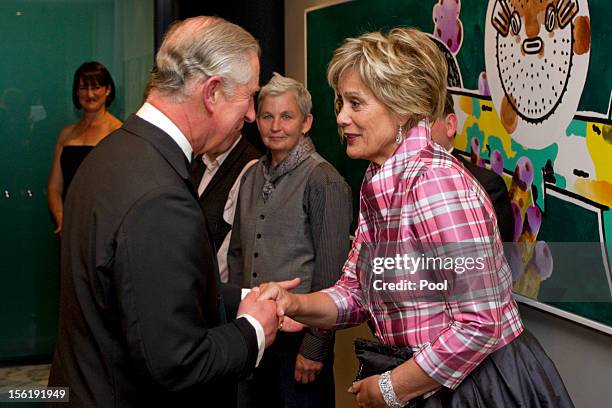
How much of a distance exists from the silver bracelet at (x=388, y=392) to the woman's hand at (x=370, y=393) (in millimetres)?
11

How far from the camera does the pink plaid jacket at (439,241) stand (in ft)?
5.82

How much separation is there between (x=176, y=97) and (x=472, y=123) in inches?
58.1

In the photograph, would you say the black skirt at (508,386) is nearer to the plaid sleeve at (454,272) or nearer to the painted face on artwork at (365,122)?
the plaid sleeve at (454,272)

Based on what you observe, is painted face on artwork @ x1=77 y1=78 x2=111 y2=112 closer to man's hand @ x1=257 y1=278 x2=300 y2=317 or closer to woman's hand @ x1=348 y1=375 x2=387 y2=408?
man's hand @ x1=257 y1=278 x2=300 y2=317

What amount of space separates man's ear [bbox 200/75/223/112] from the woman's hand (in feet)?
2.37

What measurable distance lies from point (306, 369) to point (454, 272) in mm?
1426

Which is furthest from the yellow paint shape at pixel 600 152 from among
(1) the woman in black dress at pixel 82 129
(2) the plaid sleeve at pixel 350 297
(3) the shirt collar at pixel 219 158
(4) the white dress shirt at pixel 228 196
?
(1) the woman in black dress at pixel 82 129

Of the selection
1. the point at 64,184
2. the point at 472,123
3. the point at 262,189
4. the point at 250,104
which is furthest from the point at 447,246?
the point at 64,184

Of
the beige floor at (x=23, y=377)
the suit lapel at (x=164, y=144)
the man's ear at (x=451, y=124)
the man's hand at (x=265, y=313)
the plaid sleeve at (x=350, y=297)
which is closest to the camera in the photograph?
the suit lapel at (x=164, y=144)

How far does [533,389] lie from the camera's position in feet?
6.10

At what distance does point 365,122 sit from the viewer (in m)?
1.99

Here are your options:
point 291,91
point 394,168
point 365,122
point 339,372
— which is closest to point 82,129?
point 291,91

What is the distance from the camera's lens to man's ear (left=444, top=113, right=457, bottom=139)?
2984 millimetres

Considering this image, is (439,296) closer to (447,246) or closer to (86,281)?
(447,246)
